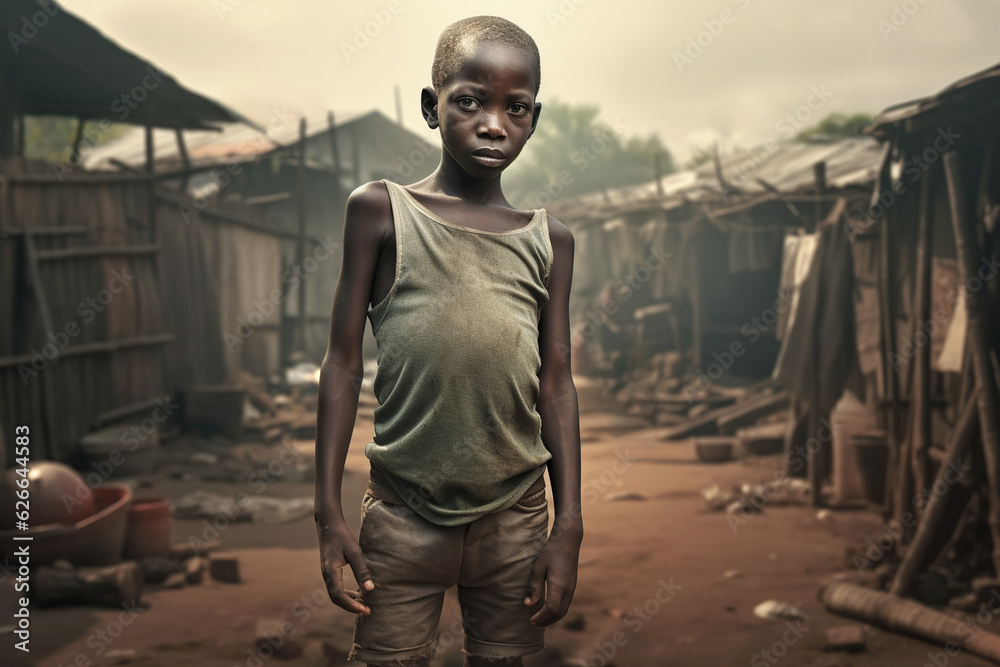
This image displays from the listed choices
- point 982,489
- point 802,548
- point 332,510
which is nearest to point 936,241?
point 982,489

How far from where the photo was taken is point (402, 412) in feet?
4.76

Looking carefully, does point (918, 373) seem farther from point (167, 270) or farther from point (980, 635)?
point (167, 270)

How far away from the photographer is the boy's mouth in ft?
4.68

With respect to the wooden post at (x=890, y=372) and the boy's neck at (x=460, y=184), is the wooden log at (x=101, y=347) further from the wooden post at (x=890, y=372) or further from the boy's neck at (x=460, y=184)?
the wooden post at (x=890, y=372)

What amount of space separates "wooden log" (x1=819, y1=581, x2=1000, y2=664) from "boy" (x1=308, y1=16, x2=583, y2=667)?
285 cm

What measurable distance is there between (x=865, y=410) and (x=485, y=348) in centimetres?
549

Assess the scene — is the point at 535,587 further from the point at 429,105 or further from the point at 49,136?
the point at 49,136

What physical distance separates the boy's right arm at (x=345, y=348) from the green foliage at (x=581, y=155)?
23.6 meters

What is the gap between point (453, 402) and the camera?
4.74 feet

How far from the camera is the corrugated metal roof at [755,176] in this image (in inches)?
350

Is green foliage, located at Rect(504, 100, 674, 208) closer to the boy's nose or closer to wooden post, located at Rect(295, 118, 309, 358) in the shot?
wooden post, located at Rect(295, 118, 309, 358)

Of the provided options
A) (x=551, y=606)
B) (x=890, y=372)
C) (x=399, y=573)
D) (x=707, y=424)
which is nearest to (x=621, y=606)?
(x=890, y=372)

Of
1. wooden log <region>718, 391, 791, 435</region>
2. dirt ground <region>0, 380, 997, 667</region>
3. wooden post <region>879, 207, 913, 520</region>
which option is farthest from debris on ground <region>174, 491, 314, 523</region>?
wooden log <region>718, 391, 791, 435</region>

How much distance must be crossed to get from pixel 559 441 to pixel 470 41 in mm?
701
